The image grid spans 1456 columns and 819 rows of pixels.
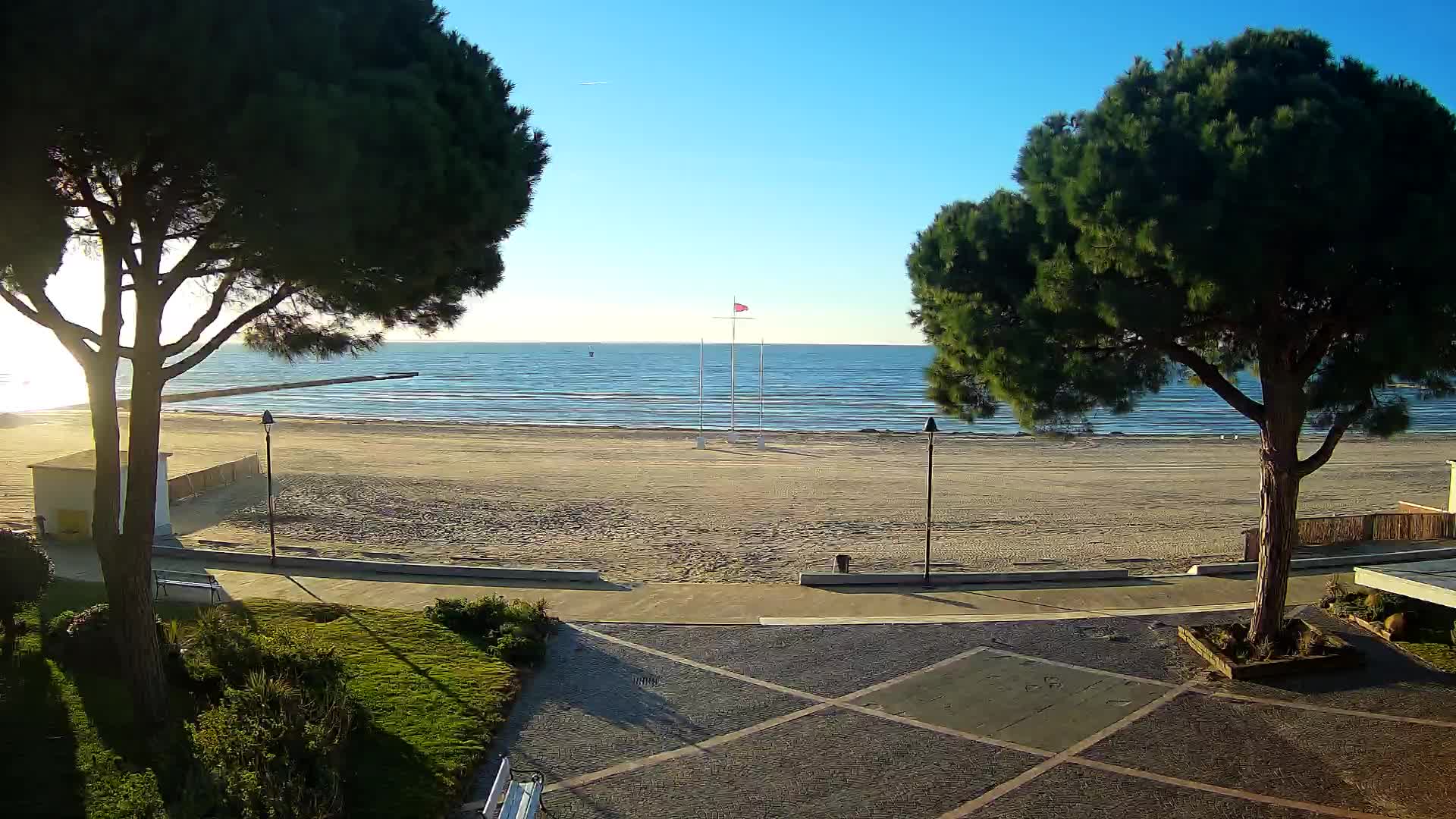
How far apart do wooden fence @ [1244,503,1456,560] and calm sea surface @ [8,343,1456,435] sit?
10.2m

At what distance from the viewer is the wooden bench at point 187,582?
42.2ft

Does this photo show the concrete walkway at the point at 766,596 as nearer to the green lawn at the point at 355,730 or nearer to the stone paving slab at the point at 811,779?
the green lawn at the point at 355,730

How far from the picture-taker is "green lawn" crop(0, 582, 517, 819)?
6840 mm

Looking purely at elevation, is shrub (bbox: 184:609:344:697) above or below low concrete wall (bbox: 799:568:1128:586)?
above

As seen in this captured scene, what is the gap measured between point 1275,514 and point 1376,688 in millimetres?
2081

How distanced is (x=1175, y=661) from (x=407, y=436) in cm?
3942

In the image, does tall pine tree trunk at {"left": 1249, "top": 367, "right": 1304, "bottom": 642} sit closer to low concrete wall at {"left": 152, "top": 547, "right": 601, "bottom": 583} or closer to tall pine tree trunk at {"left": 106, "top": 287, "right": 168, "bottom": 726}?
low concrete wall at {"left": 152, "top": 547, "right": 601, "bottom": 583}

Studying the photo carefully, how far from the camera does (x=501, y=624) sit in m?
11.7

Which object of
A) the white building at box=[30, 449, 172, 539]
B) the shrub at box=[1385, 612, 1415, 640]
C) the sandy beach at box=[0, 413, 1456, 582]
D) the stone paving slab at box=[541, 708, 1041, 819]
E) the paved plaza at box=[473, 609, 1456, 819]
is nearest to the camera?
the stone paving slab at box=[541, 708, 1041, 819]

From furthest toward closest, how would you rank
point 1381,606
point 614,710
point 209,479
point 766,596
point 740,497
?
point 740,497
point 209,479
point 766,596
point 1381,606
point 614,710

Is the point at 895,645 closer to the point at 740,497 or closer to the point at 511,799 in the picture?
the point at 511,799

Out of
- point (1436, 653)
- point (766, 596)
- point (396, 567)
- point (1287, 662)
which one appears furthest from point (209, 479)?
point (1436, 653)

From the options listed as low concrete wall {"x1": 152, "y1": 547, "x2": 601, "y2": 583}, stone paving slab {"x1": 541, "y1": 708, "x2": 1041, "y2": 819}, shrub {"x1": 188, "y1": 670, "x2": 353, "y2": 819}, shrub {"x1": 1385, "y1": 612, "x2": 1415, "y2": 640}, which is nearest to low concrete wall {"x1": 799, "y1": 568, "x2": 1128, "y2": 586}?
low concrete wall {"x1": 152, "y1": 547, "x2": 601, "y2": 583}

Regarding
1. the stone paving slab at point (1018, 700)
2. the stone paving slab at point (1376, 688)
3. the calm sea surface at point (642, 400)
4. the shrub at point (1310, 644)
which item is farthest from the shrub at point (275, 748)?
the calm sea surface at point (642, 400)
